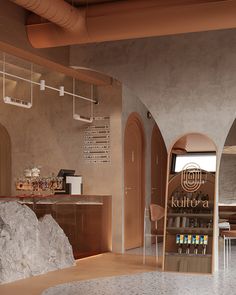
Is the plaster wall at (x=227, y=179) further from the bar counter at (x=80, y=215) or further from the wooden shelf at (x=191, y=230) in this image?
the wooden shelf at (x=191, y=230)

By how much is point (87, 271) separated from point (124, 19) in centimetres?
382

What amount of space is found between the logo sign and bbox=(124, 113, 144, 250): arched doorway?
9.41 feet

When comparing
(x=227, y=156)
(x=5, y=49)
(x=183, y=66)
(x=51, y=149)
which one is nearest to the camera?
(x=5, y=49)

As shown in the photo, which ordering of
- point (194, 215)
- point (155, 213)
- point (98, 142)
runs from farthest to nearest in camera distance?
point (98, 142)
point (155, 213)
point (194, 215)

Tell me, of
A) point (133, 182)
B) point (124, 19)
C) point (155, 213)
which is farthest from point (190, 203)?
point (133, 182)

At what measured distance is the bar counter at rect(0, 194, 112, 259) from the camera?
957cm

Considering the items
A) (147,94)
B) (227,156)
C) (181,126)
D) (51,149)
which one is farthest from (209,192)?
(227,156)

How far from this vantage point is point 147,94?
31.9ft

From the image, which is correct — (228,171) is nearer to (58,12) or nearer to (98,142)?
(98,142)

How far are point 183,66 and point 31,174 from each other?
3433mm

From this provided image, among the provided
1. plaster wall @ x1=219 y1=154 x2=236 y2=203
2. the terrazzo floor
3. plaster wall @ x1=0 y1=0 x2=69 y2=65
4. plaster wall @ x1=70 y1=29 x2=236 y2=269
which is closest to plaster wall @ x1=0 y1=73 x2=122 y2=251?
plaster wall @ x1=70 y1=29 x2=236 y2=269

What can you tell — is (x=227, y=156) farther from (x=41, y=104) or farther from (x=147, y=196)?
(x=41, y=104)

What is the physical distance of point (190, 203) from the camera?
9.36 metres

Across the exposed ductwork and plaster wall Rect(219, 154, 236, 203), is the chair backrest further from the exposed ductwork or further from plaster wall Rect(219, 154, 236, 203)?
plaster wall Rect(219, 154, 236, 203)
